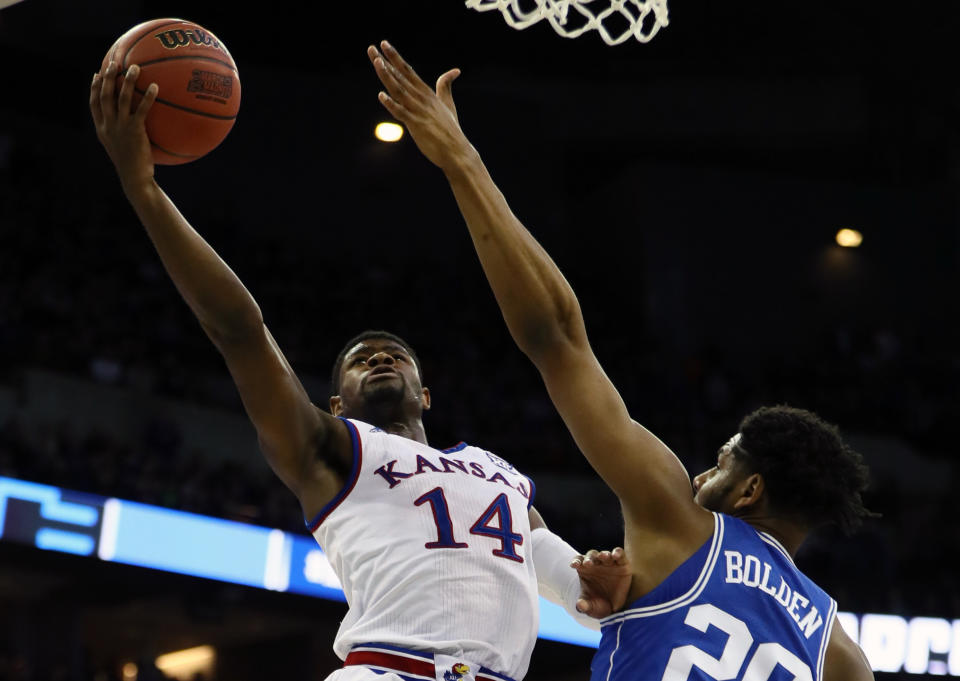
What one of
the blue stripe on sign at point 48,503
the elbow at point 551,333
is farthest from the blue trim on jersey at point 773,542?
the blue stripe on sign at point 48,503

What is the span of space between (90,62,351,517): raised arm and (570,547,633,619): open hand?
940 mm

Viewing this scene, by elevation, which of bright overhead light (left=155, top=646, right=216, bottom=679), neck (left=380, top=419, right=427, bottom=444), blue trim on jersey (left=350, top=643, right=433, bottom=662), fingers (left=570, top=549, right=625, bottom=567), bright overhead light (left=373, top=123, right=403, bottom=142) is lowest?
fingers (left=570, top=549, right=625, bottom=567)

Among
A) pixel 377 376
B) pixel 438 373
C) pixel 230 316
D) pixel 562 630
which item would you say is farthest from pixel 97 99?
pixel 438 373

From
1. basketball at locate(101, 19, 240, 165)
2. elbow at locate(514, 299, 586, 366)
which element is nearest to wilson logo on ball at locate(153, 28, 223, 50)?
basketball at locate(101, 19, 240, 165)

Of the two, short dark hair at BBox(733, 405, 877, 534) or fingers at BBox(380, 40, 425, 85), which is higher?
fingers at BBox(380, 40, 425, 85)

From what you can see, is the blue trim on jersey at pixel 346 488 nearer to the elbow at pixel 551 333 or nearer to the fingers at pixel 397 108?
the elbow at pixel 551 333

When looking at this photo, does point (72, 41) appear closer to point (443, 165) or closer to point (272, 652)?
point (272, 652)

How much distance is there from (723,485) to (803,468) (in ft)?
0.64

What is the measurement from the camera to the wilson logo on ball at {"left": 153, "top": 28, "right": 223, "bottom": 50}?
3613mm

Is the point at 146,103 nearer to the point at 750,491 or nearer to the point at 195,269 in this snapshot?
the point at 195,269

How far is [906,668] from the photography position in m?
13.3

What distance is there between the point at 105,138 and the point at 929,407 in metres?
17.9

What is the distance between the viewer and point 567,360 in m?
2.82

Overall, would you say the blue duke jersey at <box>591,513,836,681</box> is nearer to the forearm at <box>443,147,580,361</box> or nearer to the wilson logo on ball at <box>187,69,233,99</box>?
the forearm at <box>443,147,580,361</box>
